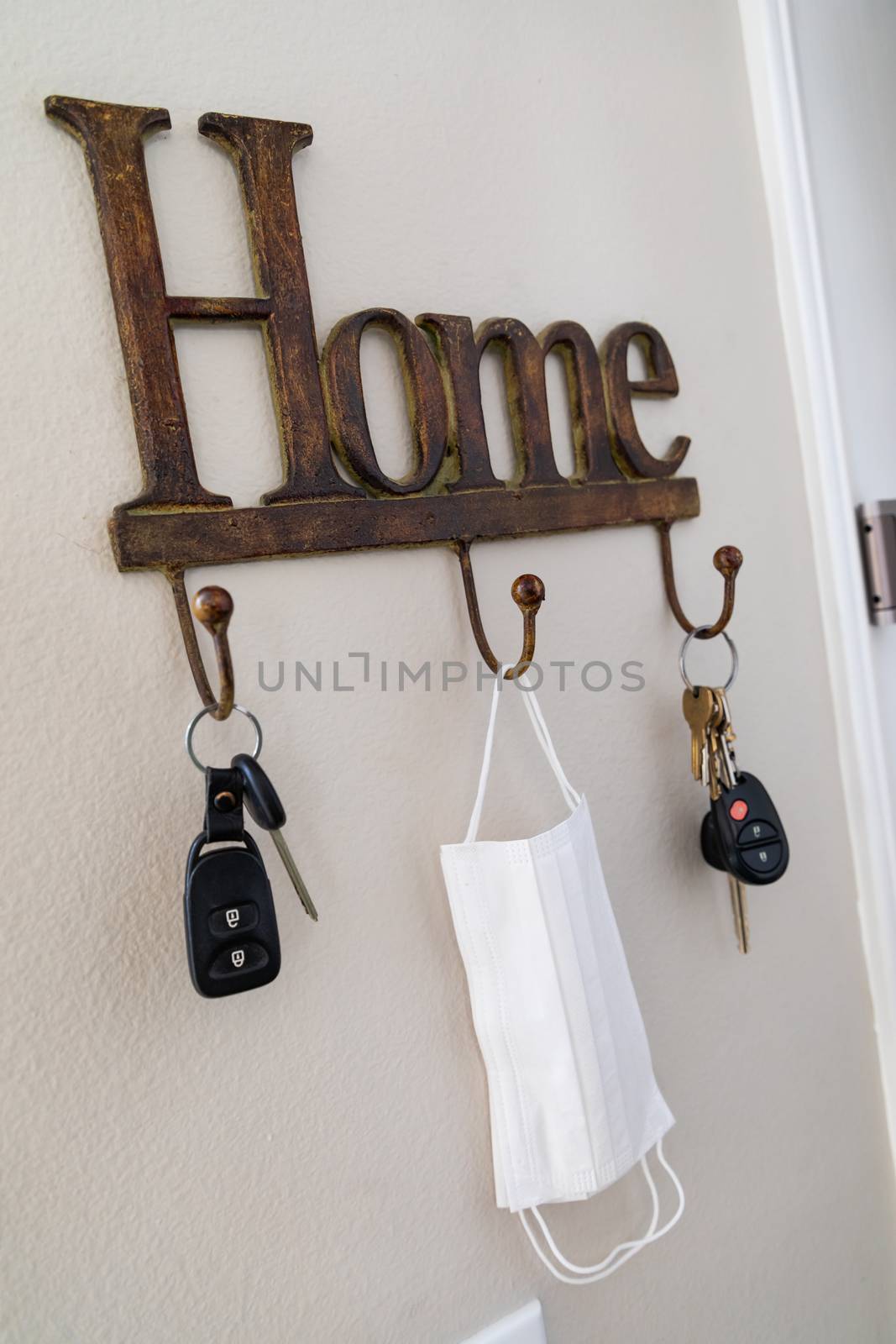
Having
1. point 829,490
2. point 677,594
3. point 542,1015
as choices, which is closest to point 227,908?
point 542,1015

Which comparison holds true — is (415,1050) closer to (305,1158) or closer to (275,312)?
(305,1158)

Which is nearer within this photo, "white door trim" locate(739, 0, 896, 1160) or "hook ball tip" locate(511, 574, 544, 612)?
"hook ball tip" locate(511, 574, 544, 612)

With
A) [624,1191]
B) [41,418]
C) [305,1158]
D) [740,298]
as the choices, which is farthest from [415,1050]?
[740,298]

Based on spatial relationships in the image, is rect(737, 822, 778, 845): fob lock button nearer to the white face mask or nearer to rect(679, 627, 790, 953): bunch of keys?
rect(679, 627, 790, 953): bunch of keys

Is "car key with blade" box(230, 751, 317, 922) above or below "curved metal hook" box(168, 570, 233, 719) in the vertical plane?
below

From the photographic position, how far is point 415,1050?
640 millimetres

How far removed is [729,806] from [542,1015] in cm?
22

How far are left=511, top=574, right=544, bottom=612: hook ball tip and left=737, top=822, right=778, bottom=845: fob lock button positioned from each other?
26 cm

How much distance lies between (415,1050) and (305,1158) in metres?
0.10

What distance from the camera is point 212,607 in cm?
48

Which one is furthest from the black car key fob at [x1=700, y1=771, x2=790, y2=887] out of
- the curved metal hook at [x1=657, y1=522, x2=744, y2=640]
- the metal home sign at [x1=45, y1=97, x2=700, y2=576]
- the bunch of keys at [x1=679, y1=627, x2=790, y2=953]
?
the metal home sign at [x1=45, y1=97, x2=700, y2=576]

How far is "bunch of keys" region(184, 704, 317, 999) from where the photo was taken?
51 cm

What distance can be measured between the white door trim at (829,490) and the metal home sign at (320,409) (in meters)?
0.18

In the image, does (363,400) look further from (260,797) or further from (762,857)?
(762,857)
